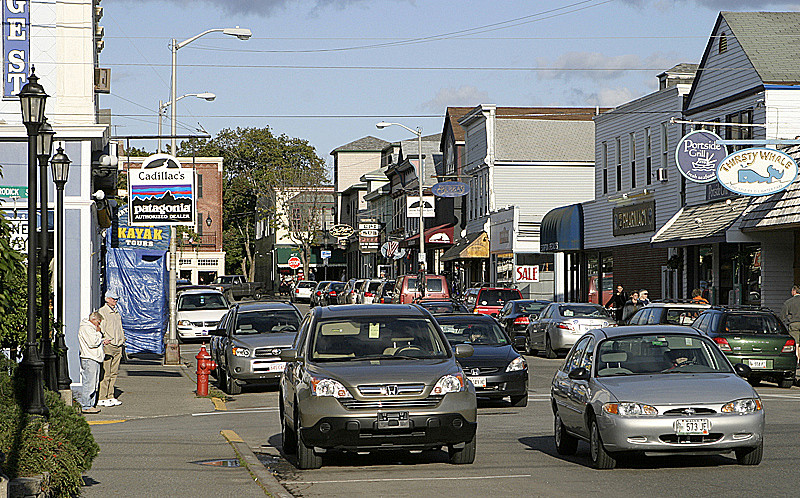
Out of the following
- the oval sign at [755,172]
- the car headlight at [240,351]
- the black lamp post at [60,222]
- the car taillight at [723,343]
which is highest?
the oval sign at [755,172]

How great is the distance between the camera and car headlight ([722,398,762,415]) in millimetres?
10883

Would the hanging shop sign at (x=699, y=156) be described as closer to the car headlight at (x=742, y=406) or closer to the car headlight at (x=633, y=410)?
the car headlight at (x=742, y=406)

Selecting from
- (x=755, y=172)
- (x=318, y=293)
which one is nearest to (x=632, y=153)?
(x=755, y=172)

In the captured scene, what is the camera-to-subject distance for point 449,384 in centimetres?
1134

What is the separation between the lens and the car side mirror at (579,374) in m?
11.8

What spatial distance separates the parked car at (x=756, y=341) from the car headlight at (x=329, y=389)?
37.3 feet

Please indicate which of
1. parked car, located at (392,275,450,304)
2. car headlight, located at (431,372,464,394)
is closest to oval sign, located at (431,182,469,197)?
parked car, located at (392,275,450,304)

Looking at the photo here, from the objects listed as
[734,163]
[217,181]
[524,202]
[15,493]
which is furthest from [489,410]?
[217,181]

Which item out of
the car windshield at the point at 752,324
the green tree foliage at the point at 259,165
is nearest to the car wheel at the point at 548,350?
the car windshield at the point at 752,324

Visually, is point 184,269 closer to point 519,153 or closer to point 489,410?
point 519,153

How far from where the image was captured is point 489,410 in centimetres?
1770

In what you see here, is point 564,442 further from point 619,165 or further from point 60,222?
point 619,165

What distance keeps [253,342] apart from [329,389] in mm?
10458

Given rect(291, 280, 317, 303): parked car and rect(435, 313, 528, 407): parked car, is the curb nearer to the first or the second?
rect(435, 313, 528, 407): parked car
